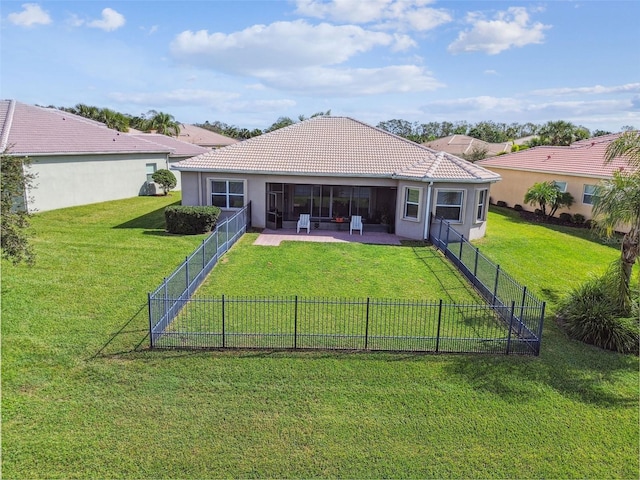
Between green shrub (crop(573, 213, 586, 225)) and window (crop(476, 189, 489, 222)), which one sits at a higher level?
window (crop(476, 189, 489, 222))

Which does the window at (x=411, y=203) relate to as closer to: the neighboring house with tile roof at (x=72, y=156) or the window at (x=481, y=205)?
the window at (x=481, y=205)

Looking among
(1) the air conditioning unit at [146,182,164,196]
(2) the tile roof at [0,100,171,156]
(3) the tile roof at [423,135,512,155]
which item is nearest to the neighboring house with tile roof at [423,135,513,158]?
(3) the tile roof at [423,135,512,155]

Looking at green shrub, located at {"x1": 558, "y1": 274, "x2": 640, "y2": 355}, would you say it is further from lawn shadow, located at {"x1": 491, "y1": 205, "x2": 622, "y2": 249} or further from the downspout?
lawn shadow, located at {"x1": 491, "y1": 205, "x2": 622, "y2": 249}

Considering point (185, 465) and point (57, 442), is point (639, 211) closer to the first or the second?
point (185, 465)

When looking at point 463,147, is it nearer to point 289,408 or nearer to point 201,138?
point 201,138

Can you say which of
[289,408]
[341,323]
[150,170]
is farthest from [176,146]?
[289,408]

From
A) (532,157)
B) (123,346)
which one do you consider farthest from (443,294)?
(532,157)
